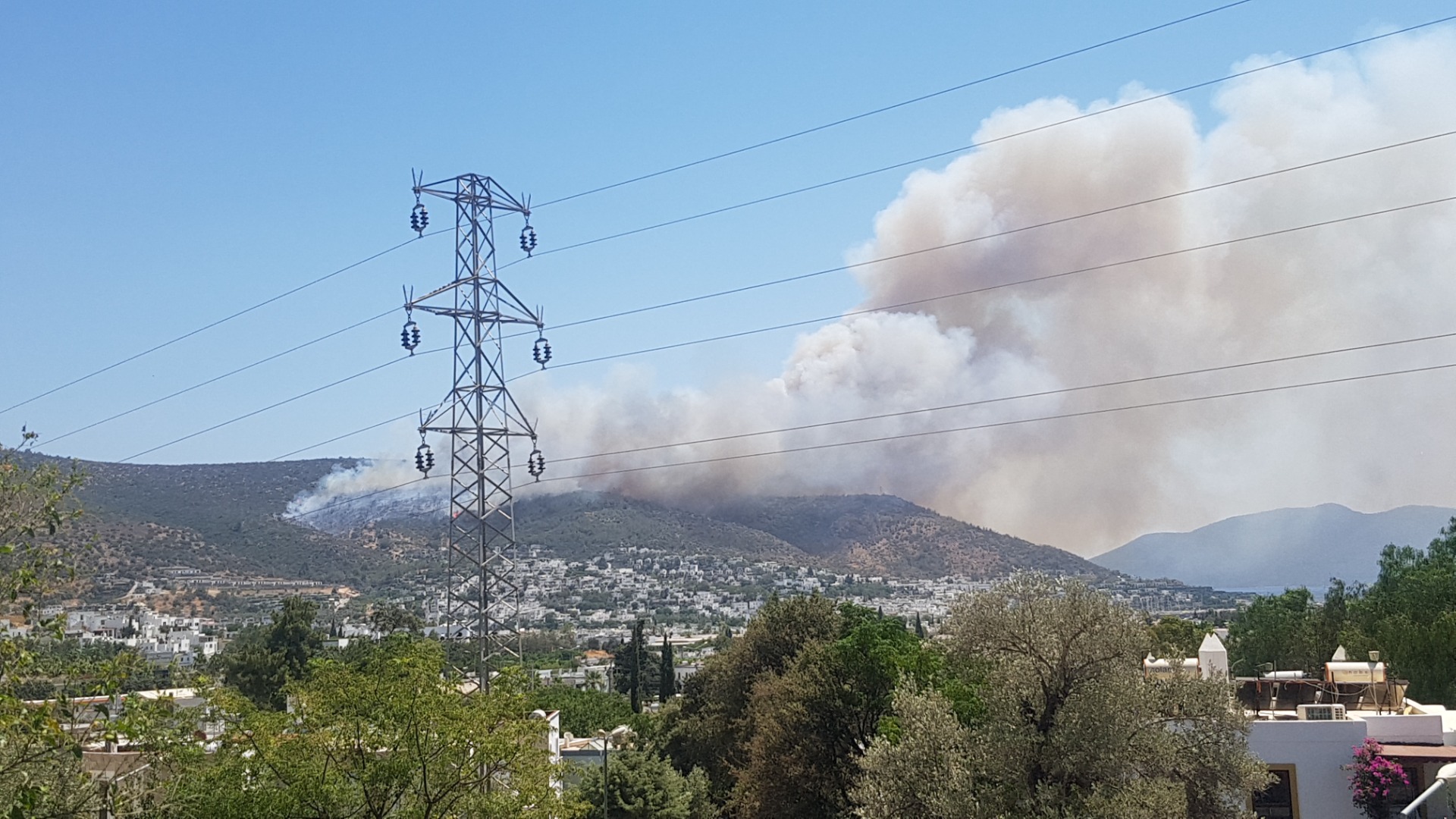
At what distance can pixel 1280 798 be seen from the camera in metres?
27.1

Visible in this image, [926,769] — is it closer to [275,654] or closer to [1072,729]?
[1072,729]

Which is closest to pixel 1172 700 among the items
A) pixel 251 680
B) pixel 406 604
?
pixel 251 680

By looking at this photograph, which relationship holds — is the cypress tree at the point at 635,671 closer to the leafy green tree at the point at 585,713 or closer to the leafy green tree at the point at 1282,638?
the leafy green tree at the point at 585,713

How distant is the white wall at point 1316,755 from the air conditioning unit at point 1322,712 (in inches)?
53.6

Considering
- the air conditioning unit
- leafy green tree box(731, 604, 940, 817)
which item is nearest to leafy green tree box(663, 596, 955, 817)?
leafy green tree box(731, 604, 940, 817)

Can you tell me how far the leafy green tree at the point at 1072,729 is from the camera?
20031 mm

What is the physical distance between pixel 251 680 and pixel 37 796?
2430 inches

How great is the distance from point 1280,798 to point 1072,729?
10105mm

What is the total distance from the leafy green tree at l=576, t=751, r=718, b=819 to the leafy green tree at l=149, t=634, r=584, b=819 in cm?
2169

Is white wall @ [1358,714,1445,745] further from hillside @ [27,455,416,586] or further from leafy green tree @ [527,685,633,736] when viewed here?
hillside @ [27,455,416,586]

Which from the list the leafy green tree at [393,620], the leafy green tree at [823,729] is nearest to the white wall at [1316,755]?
the leafy green tree at [823,729]

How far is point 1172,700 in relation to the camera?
21.9 m

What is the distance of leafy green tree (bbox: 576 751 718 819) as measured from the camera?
42031mm

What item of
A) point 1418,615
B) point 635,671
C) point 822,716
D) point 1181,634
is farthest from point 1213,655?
point 635,671
